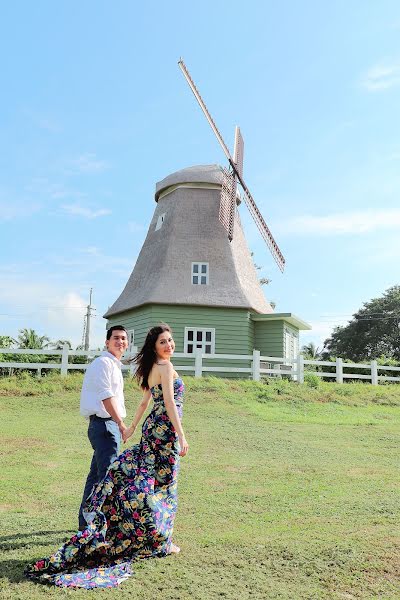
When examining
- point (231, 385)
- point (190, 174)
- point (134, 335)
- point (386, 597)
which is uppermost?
point (190, 174)

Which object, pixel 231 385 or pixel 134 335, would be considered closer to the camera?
pixel 231 385

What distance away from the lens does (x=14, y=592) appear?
3.43m

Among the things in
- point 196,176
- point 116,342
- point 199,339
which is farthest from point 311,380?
point 116,342

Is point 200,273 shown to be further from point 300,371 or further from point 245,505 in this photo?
point 245,505

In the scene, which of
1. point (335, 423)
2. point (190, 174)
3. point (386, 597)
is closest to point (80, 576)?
point (386, 597)

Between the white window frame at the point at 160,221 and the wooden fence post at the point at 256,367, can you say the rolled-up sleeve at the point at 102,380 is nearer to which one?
the wooden fence post at the point at 256,367

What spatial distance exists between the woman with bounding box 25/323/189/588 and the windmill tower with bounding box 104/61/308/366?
47.1 ft

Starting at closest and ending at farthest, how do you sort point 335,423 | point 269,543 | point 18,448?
point 269,543 → point 18,448 → point 335,423

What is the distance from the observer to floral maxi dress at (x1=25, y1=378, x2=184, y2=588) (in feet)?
12.2

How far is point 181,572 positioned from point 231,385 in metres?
11.9

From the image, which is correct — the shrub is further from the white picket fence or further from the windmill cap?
the windmill cap

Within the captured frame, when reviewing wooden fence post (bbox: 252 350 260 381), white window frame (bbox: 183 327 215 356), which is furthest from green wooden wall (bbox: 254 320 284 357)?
wooden fence post (bbox: 252 350 260 381)

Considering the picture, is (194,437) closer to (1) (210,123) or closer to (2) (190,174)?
(2) (190,174)

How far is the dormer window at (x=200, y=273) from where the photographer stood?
19.8 m
